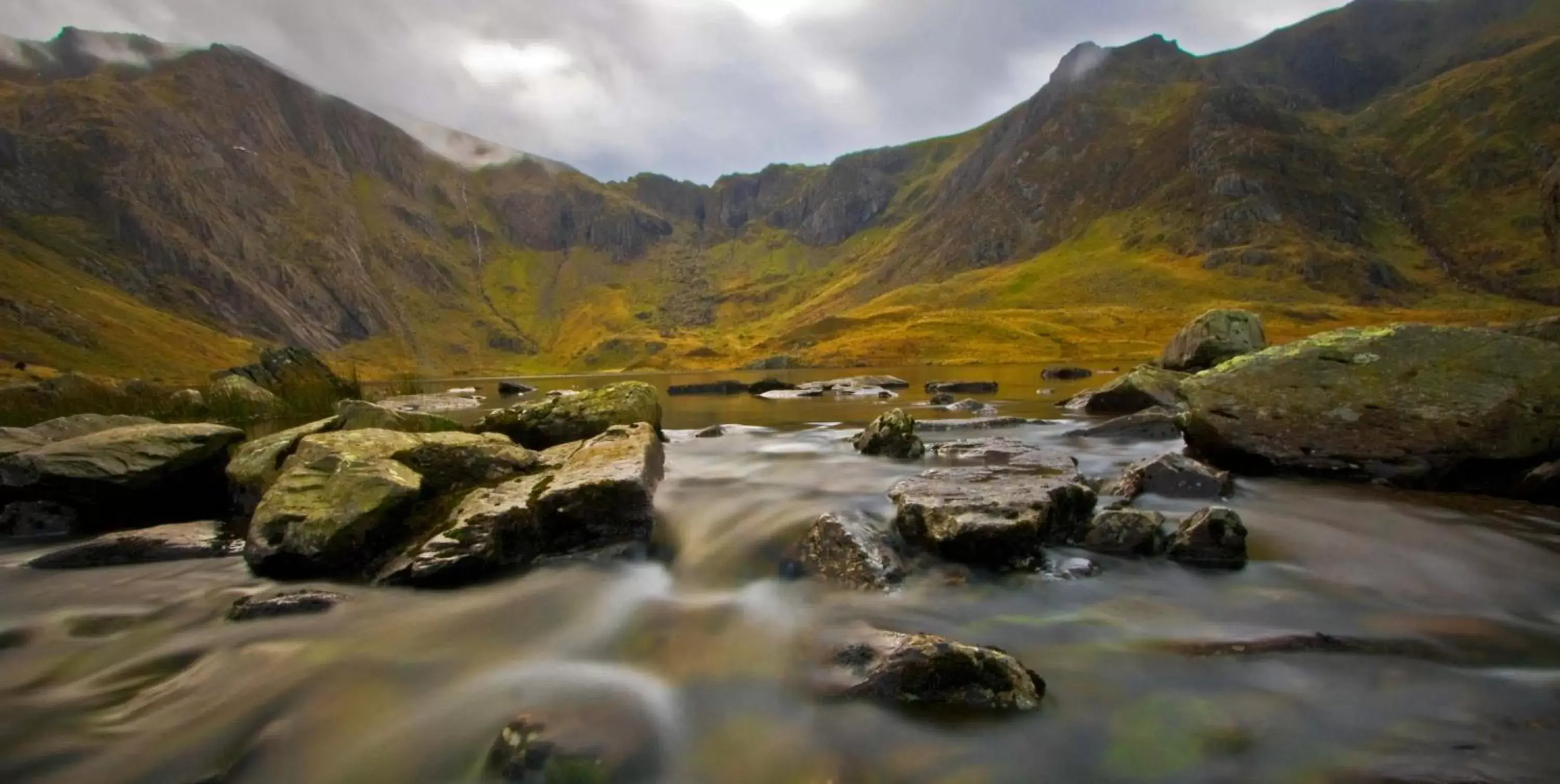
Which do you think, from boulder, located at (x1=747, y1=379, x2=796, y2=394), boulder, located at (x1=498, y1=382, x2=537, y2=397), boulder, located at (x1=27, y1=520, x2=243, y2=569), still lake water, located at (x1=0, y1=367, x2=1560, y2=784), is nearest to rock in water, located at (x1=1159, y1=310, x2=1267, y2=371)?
still lake water, located at (x1=0, y1=367, x2=1560, y2=784)

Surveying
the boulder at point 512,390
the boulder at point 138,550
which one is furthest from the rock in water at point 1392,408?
the boulder at point 512,390

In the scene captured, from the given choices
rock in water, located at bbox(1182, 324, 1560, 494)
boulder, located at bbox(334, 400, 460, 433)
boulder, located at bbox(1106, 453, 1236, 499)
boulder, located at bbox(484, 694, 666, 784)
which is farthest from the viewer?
boulder, located at bbox(334, 400, 460, 433)

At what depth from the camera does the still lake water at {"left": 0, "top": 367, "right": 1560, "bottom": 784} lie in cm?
534

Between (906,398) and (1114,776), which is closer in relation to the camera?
(1114,776)

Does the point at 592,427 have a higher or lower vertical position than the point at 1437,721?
higher

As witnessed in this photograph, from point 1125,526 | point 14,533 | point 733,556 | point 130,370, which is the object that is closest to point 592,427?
point 733,556

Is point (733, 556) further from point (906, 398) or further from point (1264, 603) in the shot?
point (906, 398)

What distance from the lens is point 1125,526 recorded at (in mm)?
9695

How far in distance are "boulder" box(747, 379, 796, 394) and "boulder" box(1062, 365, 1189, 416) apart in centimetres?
2904

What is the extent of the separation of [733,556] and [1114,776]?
6.12 m

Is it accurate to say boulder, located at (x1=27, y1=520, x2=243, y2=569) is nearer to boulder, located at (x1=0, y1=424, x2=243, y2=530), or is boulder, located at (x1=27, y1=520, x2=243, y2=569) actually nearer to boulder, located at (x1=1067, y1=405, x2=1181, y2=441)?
boulder, located at (x1=0, y1=424, x2=243, y2=530)

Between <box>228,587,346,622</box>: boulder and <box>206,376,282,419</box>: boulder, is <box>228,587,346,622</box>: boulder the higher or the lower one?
the lower one

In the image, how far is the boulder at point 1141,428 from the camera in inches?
802

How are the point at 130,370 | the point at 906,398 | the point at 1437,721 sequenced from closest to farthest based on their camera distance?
the point at 1437,721, the point at 906,398, the point at 130,370
